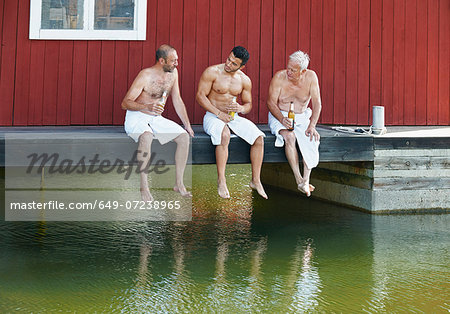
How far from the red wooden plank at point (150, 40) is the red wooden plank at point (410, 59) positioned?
3.10 meters

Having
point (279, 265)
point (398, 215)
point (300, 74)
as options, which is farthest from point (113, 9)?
point (398, 215)

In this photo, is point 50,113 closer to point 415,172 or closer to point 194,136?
point 194,136

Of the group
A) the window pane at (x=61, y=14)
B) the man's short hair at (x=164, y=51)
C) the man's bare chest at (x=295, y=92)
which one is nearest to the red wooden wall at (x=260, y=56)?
the window pane at (x=61, y=14)

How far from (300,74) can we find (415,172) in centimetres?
192

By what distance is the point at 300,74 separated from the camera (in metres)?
5.75

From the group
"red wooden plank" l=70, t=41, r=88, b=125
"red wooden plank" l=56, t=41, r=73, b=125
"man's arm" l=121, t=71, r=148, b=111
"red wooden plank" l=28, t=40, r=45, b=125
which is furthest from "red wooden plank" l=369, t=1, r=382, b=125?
"red wooden plank" l=28, t=40, r=45, b=125

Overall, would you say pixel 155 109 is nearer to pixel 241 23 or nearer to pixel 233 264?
pixel 233 264

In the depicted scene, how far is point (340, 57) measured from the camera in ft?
23.8

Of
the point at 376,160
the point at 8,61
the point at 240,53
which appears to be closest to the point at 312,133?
the point at 240,53

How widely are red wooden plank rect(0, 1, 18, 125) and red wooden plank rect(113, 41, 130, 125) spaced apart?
1.07 m

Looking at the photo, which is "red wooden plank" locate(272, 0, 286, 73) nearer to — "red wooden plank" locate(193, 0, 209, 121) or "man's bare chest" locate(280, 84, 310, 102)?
"red wooden plank" locate(193, 0, 209, 121)

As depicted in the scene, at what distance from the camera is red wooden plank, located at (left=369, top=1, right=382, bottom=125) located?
7332mm

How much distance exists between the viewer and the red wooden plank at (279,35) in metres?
7.04

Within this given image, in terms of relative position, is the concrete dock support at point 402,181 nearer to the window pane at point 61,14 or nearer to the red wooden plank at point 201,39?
the red wooden plank at point 201,39
